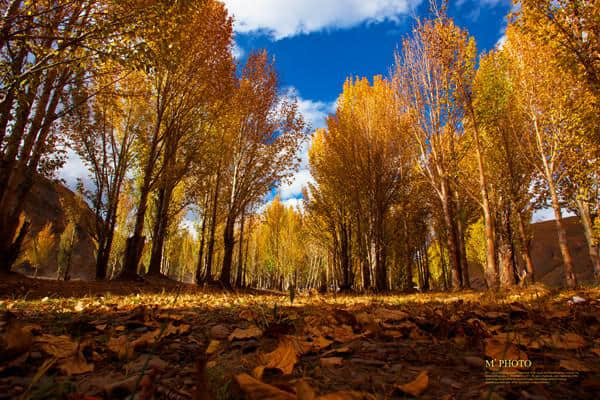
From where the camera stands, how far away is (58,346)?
1371 mm

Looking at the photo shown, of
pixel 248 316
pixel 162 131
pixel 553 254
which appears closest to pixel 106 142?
pixel 162 131

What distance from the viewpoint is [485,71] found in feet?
40.7

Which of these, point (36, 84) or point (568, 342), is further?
point (36, 84)

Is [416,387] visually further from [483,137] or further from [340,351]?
[483,137]

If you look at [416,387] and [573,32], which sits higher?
[573,32]

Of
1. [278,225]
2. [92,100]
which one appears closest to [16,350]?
[92,100]

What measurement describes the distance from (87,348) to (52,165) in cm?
877

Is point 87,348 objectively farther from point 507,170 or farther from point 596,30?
point 507,170

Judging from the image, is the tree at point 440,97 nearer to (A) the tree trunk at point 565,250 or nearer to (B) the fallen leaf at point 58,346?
(A) the tree trunk at point 565,250

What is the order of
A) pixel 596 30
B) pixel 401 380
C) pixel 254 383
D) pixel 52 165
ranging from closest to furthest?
1. pixel 254 383
2. pixel 401 380
3. pixel 596 30
4. pixel 52 165

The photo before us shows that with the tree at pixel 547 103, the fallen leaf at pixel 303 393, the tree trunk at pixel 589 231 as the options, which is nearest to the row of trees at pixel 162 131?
the fallen leaf at pixel 303 393

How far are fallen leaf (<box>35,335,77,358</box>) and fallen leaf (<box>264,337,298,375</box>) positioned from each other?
33.1 inches

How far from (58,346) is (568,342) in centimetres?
237

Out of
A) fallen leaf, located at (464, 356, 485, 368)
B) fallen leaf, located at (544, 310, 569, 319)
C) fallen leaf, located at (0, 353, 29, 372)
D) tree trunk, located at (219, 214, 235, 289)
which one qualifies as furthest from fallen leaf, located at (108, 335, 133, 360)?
tree trunk, located at (219, 214, 235, 289)
